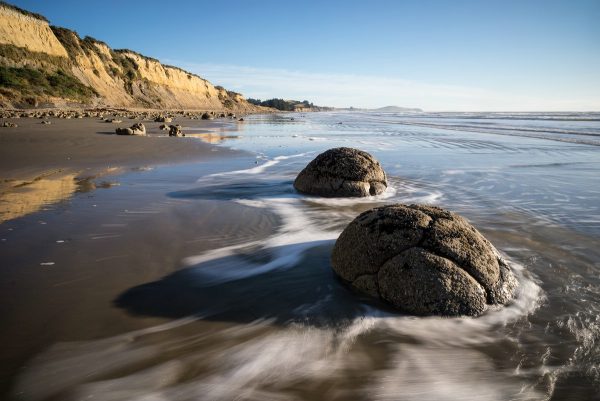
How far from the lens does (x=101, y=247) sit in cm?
382

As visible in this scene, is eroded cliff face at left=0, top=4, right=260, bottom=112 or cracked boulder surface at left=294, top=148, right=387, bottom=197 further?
eroded cliff face at left=0, top=4, right=260, bottom=112

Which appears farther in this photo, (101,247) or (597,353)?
(101,247)

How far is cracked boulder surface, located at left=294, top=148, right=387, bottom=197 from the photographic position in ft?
20.5

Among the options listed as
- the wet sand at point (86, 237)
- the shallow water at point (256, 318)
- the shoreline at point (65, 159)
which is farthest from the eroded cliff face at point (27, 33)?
the shallow water at point (256, 318)

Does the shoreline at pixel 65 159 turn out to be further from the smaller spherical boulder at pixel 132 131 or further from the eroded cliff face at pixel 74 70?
the eroded cliff face at pixel 74 70

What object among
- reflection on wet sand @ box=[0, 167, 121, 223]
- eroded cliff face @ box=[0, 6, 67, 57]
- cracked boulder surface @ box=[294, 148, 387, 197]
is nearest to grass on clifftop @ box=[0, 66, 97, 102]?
eroded cliff face @ box=[0, 6, 67, 57]

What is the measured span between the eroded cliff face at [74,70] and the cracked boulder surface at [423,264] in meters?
29.4

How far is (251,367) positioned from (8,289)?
82.0 inches

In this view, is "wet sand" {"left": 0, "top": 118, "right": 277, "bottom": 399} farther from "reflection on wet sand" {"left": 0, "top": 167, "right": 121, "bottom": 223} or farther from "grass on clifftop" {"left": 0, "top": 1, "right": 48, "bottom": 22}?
"grass on clifftop" {"left": 0, "top": 1, "right": 48, "bottom": 22}

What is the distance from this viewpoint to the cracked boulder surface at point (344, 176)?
20.5 ft

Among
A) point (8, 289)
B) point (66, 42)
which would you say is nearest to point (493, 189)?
point (8, 289)

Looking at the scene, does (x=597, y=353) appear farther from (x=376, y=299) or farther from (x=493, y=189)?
(x=493, y=189)

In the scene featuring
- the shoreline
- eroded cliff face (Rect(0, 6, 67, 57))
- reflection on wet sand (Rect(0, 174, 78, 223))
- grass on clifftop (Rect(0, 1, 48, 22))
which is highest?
grass on clifftop (Rect(0, 1, 48, 22))

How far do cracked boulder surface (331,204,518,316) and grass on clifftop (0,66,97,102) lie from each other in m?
31.2
